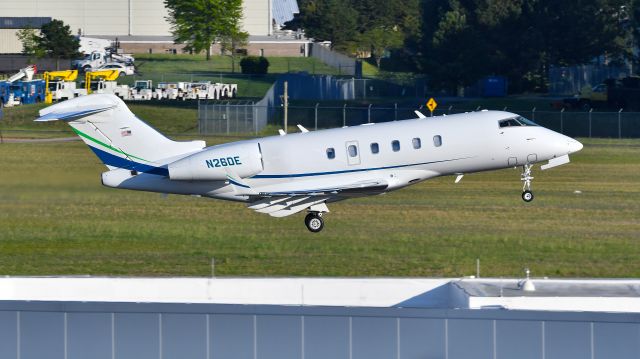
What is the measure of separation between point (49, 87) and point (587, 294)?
86.3m

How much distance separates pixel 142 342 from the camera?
18.8m

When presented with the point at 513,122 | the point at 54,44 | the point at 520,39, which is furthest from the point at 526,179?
the point at 54,44

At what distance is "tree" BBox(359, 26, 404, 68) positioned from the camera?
181875mm

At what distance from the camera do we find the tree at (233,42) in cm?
14412

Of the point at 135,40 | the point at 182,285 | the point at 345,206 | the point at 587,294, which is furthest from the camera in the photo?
the point at 135,40

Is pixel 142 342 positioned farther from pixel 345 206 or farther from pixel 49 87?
pixel 49 87

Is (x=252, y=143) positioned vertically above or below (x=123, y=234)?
above

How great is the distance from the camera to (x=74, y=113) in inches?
1545

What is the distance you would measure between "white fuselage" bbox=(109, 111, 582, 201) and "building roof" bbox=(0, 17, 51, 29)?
10857 centimetres

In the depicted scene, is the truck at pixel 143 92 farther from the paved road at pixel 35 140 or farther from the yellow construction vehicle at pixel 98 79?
the paved road at pixel 35 140

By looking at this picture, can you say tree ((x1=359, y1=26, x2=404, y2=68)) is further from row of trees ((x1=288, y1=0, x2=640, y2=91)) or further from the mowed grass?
the mowed grass

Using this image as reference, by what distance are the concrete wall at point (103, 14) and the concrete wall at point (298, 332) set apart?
137023mm

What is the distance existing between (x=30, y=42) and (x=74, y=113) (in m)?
103

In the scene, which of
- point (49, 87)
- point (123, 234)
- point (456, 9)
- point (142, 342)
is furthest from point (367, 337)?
point (456, 9)
